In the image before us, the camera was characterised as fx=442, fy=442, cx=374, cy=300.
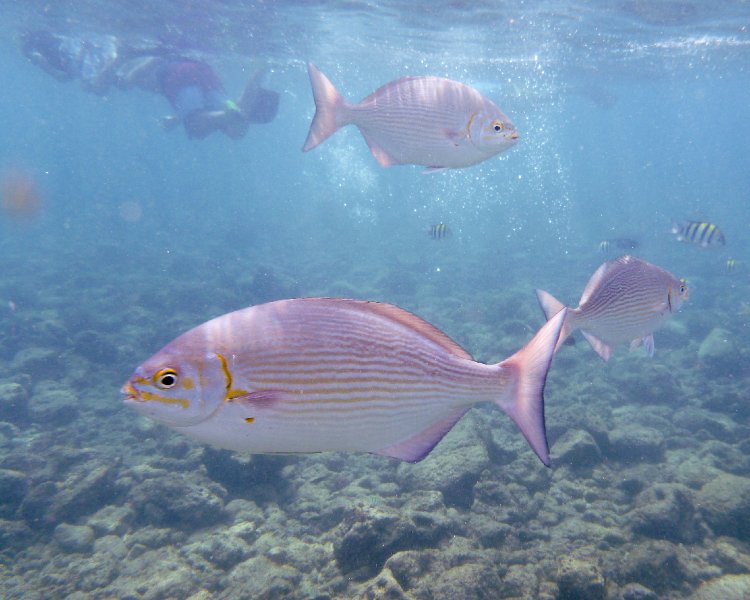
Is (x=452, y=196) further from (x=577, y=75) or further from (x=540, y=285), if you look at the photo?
(x=540, y=285)

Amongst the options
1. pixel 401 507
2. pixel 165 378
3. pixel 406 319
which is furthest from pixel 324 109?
pixel 401 507

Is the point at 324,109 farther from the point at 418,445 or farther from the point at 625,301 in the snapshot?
the point at 625,301

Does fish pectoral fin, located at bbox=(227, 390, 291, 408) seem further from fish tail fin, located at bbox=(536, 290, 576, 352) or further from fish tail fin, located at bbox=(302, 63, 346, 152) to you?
fish tail fin, located at bbox=(536, 290, 576, 352)

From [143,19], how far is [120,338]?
56.6 ft

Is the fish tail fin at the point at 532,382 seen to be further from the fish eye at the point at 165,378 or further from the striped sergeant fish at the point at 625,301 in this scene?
the striped sergeant fish at the point at 625,301

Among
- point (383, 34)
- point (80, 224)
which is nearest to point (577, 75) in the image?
point (383, 34)

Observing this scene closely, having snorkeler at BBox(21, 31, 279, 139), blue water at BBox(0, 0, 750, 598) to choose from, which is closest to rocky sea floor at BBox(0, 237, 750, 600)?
blue water at BBox(0, 0, 750, 598)

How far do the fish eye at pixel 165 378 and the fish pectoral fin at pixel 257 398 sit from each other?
0.67ft

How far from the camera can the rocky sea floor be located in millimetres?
4250

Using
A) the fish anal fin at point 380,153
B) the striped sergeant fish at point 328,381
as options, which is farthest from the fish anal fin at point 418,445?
the fish anal fin at point 380,153

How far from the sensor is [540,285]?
60.1ft

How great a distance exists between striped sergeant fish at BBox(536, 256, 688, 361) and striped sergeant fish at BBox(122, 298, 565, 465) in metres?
1.94

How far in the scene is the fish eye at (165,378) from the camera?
1.61m

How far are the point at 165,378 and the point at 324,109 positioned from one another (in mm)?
2100
